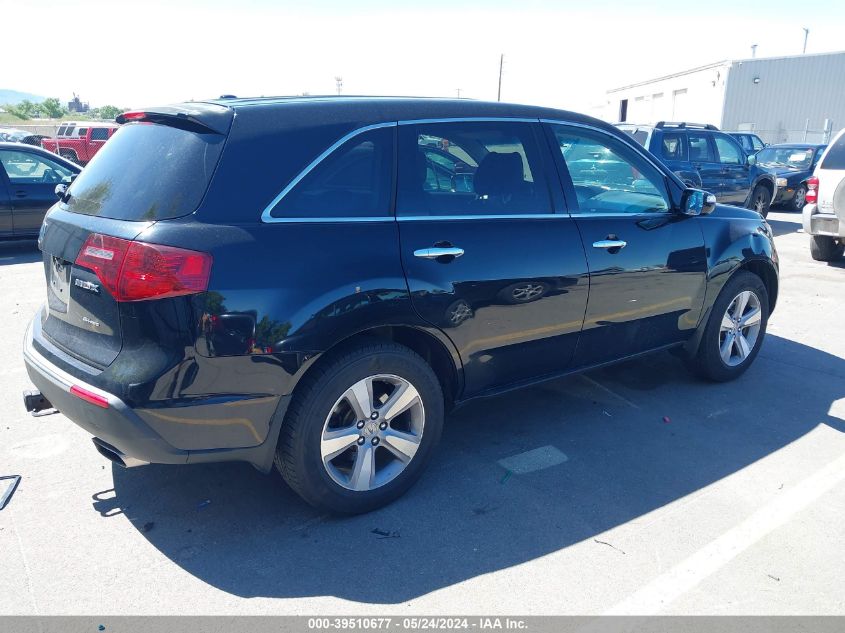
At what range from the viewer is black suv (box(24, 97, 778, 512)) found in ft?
9.19

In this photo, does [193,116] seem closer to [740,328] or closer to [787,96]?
[740,328]

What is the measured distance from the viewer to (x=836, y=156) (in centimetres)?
927

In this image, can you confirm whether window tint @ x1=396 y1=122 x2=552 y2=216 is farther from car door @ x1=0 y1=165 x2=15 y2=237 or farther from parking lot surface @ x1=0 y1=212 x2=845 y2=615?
car door @ x1=0 y1=165 x2=15 y2=237

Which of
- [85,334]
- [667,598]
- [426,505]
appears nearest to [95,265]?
[85,334]

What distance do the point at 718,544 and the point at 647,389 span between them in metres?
1.99

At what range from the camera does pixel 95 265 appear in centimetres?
292

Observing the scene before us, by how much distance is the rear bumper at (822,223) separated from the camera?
913 cm

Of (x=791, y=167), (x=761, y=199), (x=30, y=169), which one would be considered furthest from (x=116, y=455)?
(x=791, y=167)

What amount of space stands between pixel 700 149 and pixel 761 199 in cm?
278

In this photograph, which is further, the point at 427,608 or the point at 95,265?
the point at 95,265

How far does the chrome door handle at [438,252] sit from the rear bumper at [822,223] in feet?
25.5

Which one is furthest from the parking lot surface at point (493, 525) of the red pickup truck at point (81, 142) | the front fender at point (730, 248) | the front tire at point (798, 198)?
the red pickup truck at point (81, 142)

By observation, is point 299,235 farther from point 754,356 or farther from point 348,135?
point 754,356

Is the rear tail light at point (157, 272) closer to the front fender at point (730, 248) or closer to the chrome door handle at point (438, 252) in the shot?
the chrome door handle at point (438, 252)
